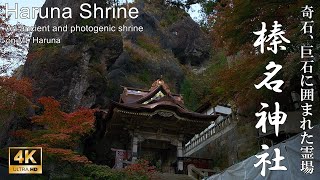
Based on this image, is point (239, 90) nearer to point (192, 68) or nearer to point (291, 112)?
point (291, 112)

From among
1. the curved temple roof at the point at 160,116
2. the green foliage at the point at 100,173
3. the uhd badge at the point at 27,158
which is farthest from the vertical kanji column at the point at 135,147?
the uhd badge at the point at 27,158

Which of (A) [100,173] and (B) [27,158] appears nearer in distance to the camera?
(B) [27,158]

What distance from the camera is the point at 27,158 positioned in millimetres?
13445

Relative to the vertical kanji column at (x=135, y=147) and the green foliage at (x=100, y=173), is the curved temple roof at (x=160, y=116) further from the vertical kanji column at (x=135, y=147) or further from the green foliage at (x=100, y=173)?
the green foliage at (x=100, y=173)

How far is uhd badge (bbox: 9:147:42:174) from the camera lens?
42.9 ft

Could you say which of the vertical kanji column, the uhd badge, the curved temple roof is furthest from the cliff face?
the uhd badge

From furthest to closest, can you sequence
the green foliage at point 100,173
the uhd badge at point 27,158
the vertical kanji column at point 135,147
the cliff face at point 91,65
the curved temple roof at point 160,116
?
1. the cliff face at point 91,65
2. the vertical kanji column at point 135,147
3. the curved temple roof at point 160,116
4. the green foliage at point 100,173
5. the uhd badge at point 27,158

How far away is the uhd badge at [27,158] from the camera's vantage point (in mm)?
13078

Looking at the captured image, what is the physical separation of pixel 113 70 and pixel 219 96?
16.8 m

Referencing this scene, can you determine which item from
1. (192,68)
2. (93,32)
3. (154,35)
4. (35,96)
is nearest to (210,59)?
(192,68)

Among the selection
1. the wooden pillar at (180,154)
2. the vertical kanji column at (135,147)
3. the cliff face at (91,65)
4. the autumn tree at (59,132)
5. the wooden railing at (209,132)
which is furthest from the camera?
the wooden railing at (209,132)

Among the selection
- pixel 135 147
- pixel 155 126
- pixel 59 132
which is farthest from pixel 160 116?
pixel 59 132

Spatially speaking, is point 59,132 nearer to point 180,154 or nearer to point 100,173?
point 100,173

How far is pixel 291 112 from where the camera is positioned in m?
14.7
